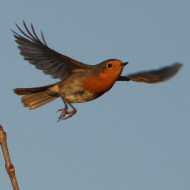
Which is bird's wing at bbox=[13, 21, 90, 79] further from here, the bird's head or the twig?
the twig

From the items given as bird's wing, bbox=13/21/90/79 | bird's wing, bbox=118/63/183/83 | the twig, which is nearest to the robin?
bird's wing, bbox=13/21/90/79

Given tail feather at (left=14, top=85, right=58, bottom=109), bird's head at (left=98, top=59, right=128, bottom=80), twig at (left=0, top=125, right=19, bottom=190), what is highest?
tail feather at (left=14, top=85, right=58, bottom=109)

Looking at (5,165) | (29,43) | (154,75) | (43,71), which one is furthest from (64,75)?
(5,165)

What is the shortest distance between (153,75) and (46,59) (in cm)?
261

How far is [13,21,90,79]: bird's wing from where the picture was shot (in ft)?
24.4

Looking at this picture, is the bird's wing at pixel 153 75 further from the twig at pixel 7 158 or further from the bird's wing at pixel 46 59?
the twig at pixel 7 158

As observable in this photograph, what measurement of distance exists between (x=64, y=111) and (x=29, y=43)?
1.49 m

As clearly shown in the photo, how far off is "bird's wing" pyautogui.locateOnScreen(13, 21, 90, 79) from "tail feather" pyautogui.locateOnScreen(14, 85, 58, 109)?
92 cm

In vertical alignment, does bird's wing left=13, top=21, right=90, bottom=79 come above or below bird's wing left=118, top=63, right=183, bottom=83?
above

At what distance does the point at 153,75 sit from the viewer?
8.95 metres

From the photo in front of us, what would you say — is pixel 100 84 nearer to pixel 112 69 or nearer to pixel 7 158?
pixel 112 69

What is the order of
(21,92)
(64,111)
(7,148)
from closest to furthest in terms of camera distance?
(7,148)
(64,111)
(21,92)

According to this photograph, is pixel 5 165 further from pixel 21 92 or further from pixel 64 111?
pixel 21 92

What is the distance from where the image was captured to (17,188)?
13.0 feet
